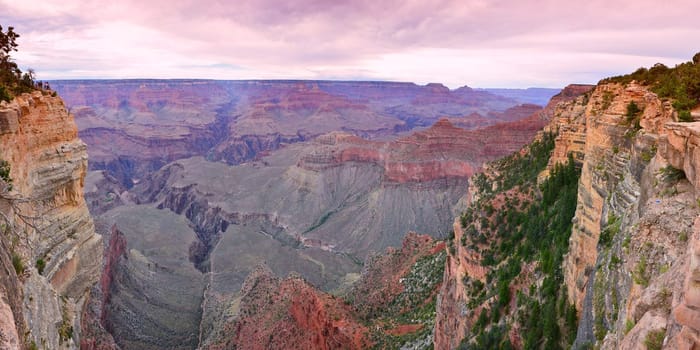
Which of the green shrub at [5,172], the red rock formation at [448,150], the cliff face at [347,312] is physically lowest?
the cliff face at [347,312]

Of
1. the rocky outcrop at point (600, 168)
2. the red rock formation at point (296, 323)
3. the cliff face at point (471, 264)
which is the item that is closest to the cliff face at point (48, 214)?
the red rock formation at point (296, 323)

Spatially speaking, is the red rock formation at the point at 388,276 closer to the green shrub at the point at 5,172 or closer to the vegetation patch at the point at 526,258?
the vegetation patch at the point at 526,258

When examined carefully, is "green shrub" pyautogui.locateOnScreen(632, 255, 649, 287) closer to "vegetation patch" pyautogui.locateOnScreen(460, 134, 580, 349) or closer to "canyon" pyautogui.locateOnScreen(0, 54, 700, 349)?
"canyon" pyautogui.locateOnScreen(0, 54, 700, 349)

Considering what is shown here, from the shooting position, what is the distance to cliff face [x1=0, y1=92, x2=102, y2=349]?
446 inches

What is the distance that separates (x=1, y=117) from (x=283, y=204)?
7126cm

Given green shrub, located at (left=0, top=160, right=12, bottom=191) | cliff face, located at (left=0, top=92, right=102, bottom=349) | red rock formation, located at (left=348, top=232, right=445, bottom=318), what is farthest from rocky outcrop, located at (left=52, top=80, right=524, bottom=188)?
green shrub, located at (left=0, top=160, right=12, bottom=191)

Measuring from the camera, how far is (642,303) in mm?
6016

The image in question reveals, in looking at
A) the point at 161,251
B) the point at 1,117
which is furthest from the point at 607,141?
the point at 161,251

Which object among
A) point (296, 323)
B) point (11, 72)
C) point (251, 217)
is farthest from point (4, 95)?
point (251, 217)

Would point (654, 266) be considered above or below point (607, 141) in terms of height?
below

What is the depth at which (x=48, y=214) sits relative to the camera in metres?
15.7

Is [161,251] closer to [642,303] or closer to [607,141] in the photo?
[607,141]

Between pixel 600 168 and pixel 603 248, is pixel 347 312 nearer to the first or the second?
pixel 600 168

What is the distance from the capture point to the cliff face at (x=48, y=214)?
1132 cm
